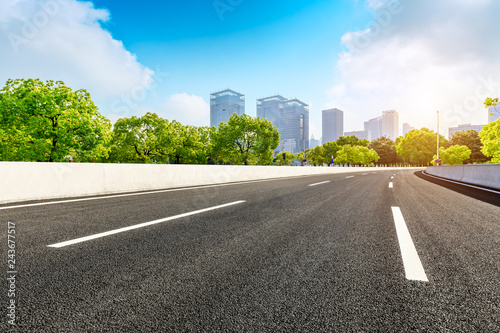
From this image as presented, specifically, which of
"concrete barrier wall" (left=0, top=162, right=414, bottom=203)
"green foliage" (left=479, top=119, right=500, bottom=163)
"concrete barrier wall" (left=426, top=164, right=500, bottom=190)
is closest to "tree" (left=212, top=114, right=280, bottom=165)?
"green foliage" (left=479, top=119, right=500, bottom=163)

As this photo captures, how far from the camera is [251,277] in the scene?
2301 millimetres

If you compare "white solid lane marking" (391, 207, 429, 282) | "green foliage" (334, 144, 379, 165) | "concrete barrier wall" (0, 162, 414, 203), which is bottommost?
"white solid lane marking" (391, 207, 429, 282)

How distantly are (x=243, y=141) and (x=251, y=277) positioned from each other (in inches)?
2256

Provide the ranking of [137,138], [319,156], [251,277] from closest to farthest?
[251,277]
[137,138]
[319,156]

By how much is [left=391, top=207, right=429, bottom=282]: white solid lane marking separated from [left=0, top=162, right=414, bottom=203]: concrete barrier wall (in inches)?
328

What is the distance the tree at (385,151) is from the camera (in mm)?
113438

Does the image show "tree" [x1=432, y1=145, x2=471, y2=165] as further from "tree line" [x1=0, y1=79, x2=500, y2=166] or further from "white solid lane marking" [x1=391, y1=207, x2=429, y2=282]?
"white solid lane marking" [x1=391, y1=207, x2=429, y2=282]

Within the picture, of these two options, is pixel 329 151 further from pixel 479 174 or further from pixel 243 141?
pixel 479 174

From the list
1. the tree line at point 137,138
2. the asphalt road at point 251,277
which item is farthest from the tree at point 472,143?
the asphalt road at point 251,277

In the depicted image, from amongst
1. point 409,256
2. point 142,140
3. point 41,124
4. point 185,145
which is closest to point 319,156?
point 185,145

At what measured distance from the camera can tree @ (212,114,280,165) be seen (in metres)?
58.4

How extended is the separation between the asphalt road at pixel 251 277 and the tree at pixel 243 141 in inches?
2131

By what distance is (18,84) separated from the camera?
2762cm

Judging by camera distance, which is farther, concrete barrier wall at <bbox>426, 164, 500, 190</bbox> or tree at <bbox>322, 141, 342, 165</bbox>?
tree at <bbox>322, 141, 342, 165</bbox>
